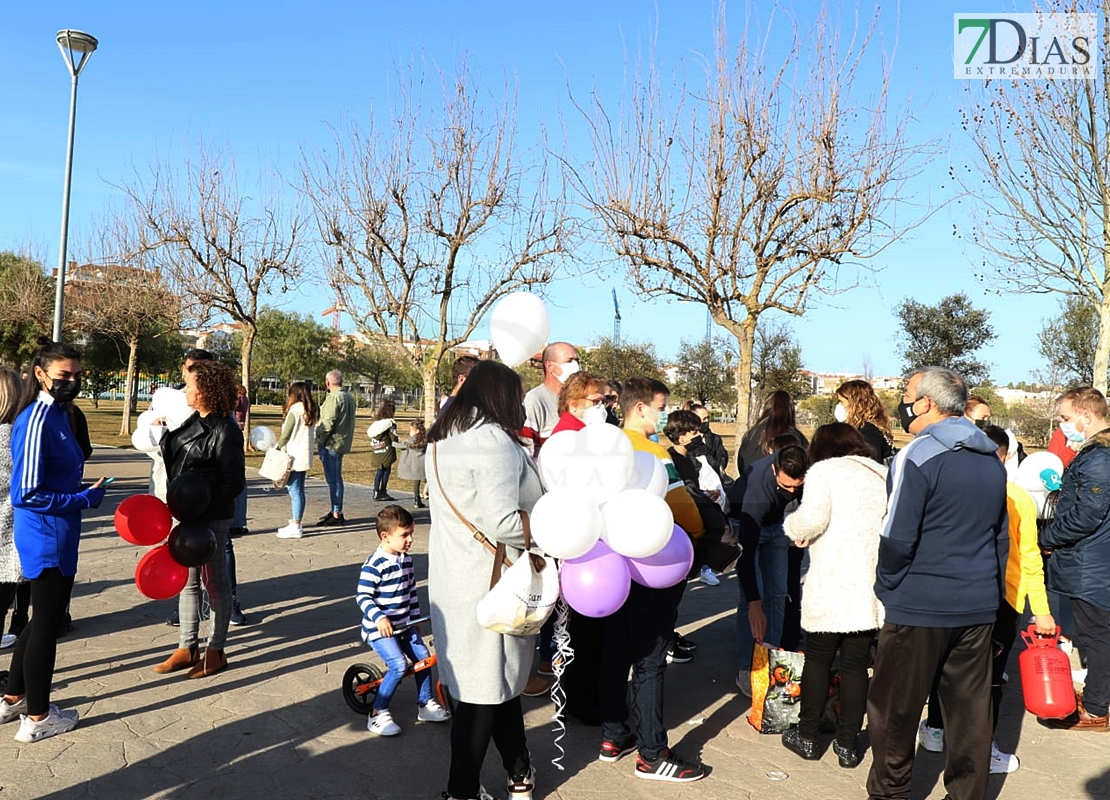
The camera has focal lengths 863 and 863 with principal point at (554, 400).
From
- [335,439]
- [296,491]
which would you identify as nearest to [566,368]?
[296,491]

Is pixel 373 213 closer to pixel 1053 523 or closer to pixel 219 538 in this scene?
pixel 219 538

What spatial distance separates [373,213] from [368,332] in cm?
288

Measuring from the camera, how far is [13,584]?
4.36 metres

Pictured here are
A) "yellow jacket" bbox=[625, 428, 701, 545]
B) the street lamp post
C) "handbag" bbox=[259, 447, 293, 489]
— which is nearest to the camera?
"yellow jacket" bbox=[625, 428, 701, 545]

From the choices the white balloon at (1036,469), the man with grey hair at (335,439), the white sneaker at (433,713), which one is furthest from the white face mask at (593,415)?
the man with grey hair at (335,439)

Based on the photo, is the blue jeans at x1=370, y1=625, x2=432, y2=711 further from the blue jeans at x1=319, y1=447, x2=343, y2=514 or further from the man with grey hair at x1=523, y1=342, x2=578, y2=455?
the blue jeans at x1=319, y1=447, x2=343, y2=514

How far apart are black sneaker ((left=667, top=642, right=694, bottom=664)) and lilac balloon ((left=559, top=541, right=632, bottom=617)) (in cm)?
257

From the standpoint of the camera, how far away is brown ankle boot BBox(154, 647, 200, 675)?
5.22m

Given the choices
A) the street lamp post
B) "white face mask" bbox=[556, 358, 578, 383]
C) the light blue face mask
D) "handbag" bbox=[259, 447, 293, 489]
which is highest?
the street lamp post

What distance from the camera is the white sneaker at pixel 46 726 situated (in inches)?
162

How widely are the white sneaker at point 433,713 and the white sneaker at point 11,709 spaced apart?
1.97m

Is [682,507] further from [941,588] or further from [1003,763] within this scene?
[1003,763]

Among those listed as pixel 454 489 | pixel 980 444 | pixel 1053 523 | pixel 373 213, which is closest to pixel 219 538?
pixel 454 489

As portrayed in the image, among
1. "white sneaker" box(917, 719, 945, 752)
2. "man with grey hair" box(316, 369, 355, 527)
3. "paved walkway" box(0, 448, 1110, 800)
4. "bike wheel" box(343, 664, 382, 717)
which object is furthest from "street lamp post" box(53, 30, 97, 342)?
"white sneaker" box(917, 719, 945, 752)
